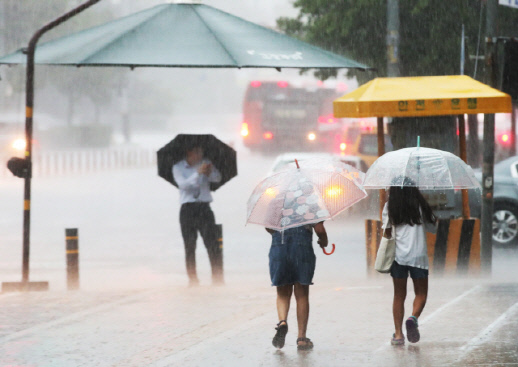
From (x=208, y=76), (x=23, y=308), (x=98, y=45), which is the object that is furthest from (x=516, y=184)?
(x=208, y=76)

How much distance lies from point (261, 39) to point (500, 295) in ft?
13.4

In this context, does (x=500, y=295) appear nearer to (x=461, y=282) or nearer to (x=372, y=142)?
(x=461, y=282)

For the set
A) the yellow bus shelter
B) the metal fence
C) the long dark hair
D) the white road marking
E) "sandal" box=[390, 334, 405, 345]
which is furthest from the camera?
the metal fence

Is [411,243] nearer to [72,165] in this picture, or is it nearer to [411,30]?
[411,30]

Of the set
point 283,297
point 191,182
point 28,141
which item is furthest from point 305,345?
point 28,141

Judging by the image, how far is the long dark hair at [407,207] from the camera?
738 cm

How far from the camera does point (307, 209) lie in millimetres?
7094

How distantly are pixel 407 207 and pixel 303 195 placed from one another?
810 mm

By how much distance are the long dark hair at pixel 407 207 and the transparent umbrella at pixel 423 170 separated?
243 millimetres

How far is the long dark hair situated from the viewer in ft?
24.2

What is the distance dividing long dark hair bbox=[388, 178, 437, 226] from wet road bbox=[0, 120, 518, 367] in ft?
3.15

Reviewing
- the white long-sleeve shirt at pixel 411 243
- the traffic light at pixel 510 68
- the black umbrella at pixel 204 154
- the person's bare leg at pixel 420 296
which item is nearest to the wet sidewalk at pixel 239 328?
the person's bare leg at pixel 420 296

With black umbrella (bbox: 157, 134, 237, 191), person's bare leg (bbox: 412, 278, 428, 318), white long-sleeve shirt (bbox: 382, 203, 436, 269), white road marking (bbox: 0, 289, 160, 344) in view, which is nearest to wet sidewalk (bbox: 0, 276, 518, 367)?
white road marking (bbox: 0, 289, 160, 344)

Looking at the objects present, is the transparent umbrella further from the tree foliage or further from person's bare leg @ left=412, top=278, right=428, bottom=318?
the tree foliage
